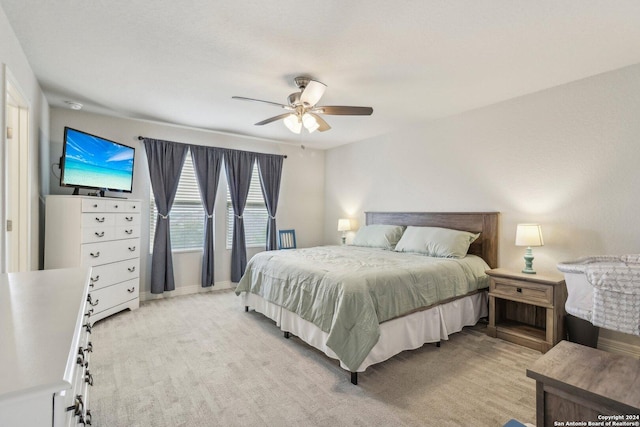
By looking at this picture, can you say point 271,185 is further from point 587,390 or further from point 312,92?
point 587,390

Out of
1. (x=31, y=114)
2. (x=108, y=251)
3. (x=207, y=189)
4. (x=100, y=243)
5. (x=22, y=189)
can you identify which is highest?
(x=31, y=114)

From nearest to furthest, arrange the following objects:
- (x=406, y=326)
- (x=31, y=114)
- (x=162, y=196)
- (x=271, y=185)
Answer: (x=406, y=326) → (x=31, y=114) → (x=162, y=196) → (x=271, y=185)

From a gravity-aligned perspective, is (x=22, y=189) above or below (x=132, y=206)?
above

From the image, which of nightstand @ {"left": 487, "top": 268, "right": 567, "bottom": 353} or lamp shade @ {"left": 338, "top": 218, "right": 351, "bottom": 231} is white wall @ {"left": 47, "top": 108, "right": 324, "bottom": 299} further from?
nightstand @ {"left": 487, "top": 268, "right": 567, "bottom": 353}

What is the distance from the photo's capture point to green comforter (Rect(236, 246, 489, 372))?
2.31m

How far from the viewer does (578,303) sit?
7.66ft

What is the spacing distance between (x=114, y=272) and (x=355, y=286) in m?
2.96

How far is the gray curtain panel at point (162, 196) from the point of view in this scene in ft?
14.3

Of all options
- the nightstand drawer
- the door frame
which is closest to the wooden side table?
the nightstand drawer

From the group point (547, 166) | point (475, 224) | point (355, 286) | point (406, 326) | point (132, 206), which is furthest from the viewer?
point (132, 206)

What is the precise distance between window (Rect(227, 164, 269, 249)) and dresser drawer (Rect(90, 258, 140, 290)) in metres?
1.80

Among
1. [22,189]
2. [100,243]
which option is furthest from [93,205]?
[22,189]

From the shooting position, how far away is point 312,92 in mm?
2707

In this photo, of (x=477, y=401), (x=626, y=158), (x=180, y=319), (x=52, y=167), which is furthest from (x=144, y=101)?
(x=626, y=158)
